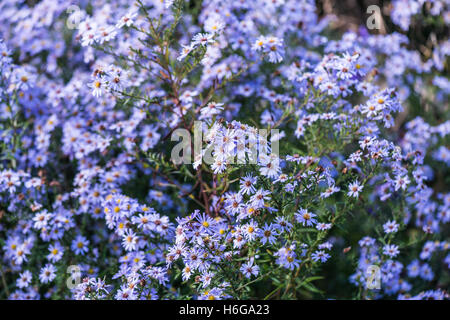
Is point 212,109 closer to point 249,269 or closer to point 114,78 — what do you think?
point 114,78

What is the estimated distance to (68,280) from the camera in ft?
8.23

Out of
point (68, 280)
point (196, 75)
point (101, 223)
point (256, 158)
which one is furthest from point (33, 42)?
point (256, 158)

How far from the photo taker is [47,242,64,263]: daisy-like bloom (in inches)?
101

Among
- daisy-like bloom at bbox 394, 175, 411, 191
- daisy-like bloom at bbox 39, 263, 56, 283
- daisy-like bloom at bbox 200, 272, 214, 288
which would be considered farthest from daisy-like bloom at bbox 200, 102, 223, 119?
daisy-like bloom at bbox 39, 263, 56, 283

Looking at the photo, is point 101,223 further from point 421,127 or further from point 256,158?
point 421,127

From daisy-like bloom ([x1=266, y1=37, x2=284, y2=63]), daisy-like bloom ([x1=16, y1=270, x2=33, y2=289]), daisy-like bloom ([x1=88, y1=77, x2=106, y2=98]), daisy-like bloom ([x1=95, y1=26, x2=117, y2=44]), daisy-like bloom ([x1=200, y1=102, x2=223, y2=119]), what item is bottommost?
daisy-like bloom ([x1=16, y1=270, x2=33, y2=289])

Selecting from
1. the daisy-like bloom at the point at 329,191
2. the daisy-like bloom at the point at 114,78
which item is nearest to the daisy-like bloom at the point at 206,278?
the daisy-like bloom at the point at 329,191

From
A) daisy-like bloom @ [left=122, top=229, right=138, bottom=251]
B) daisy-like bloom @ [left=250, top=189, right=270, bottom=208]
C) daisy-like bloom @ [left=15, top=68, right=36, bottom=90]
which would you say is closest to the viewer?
daisy-like bloom @ [left=250, top=189, right=270, bottom=208]

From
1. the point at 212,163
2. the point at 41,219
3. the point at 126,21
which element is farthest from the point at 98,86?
the point at 41,219

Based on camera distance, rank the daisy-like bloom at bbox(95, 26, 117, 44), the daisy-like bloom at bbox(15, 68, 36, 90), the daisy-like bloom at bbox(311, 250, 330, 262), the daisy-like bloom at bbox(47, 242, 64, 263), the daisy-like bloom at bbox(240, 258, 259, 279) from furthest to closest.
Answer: the daisy-like bloom at bbox(15, 68, 36, 90) < the daisy-like bloom at bbox(47, 242, 64, 263) < the daisy-like bloom at bbox(95, 26, 117, 44) < the daisy-like bloom at bbox(311, 250, 330, 262) < the daisy-like bloom at bbox(240, 258, 259, 279)

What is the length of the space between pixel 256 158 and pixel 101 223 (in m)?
1.45

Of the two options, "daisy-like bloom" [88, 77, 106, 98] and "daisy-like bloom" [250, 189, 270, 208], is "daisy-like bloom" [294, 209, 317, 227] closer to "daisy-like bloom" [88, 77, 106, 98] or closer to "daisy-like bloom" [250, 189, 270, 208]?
"daisy-like bloom" [250, 189, 270, 208]

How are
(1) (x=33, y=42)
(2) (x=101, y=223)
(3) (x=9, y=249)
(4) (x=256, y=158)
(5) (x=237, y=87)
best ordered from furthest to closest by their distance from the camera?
(1) (x=33, y=42)
(5) (x=237, y=87)
(2) (x=101, y=223)
(3) (x=9, y=249)
(4) (x=256, y=158)

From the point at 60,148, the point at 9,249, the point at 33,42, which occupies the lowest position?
the point at 9,249
